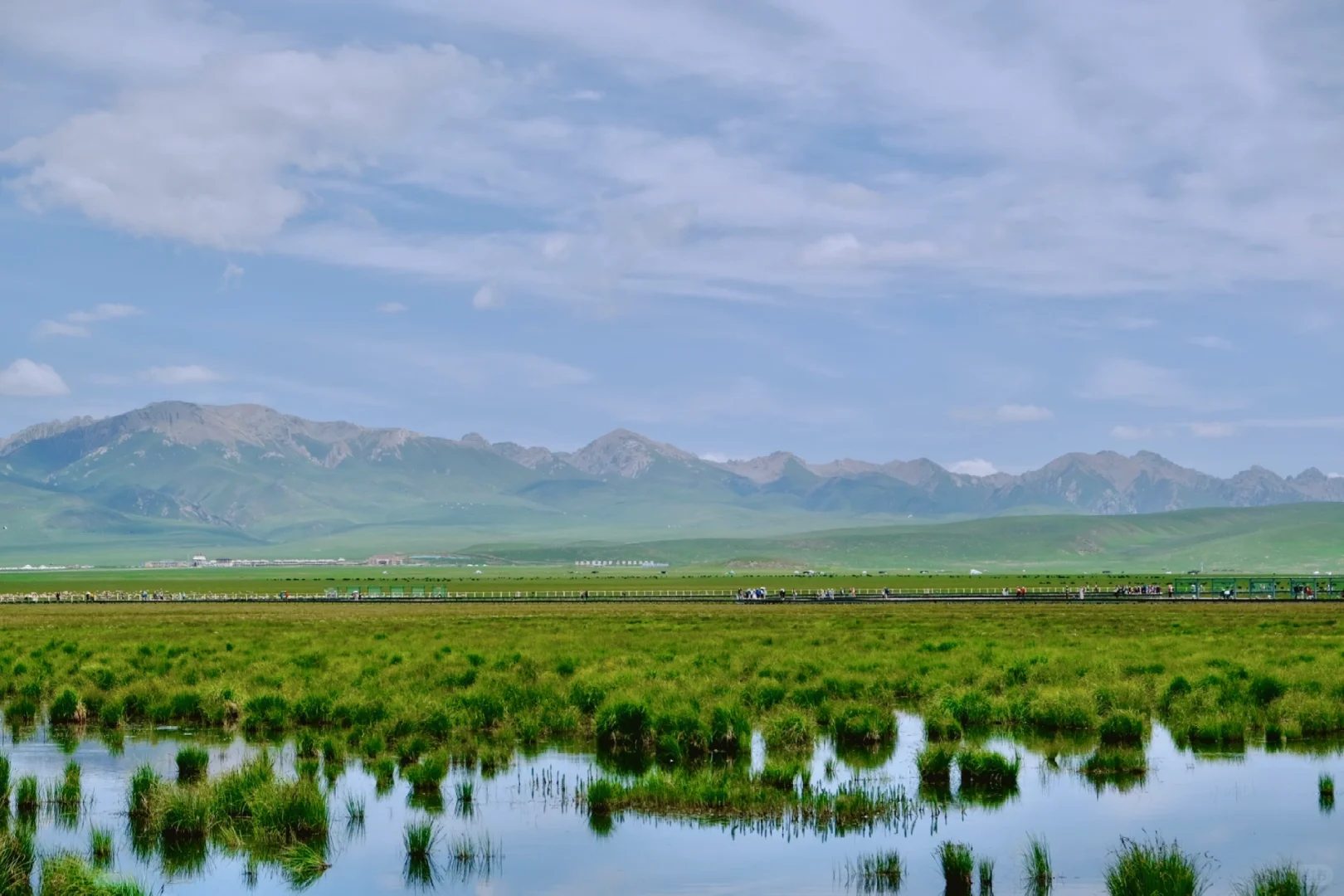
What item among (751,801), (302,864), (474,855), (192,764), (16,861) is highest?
(16,861)

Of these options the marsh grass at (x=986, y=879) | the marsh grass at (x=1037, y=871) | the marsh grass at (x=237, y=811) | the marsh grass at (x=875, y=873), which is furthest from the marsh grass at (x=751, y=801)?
the marsh grass at (x=237, y=811)

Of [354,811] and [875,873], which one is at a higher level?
[354,811]

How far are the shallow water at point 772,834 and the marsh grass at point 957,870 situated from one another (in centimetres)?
20

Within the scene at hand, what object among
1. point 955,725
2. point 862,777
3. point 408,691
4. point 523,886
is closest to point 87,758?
point 408,691

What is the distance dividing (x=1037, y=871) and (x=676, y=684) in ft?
54.5

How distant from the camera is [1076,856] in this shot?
18.1 meters

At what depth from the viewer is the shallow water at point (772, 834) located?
55.9ft

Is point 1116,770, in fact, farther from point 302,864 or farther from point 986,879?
point 302,864

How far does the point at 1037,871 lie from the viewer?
55.6 ft

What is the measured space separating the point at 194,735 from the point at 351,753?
5.10 metres

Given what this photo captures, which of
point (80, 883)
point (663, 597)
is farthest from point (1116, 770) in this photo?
Answer: point (663, 597)

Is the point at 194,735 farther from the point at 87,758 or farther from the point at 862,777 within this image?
the point at 862,777

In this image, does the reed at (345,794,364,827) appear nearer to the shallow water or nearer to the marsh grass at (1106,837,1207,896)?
the shallow water

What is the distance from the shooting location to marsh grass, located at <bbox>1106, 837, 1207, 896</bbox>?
14945 mm
